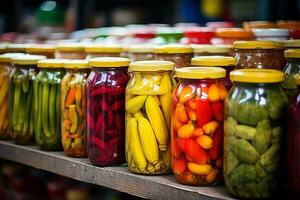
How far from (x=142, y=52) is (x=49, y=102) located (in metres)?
0.31

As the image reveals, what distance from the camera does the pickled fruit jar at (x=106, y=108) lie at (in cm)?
133

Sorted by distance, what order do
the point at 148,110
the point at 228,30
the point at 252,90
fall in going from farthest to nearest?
1. the point at 228,30
2. the point at 148,110
3. the point at 252,90

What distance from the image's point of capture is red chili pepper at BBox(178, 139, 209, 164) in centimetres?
116

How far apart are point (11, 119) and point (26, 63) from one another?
18cm

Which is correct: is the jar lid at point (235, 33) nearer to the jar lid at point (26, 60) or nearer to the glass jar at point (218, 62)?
the glass jar at point (218, 62)

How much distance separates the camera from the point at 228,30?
1.66m

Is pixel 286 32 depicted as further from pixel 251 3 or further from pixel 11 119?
pixel 251 3

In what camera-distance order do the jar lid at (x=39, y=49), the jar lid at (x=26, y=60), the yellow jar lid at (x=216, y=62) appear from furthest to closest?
the jar lid at (x=39, y=49), the jar lid at (x=26, y=60), the yellow jar lid at (x=216, y=62)

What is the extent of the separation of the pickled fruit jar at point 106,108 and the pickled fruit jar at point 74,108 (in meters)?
0.09

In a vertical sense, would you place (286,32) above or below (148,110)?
above

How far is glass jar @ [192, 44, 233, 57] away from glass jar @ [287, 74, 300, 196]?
434 mm

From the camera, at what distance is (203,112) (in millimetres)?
1155

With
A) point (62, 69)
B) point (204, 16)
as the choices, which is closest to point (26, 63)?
point (62, 69)

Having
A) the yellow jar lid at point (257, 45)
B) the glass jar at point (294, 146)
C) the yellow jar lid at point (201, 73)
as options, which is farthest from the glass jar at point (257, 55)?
the glass jar at point (294, 146)
